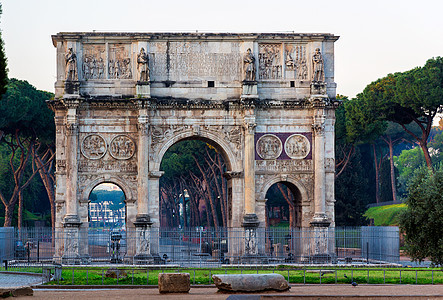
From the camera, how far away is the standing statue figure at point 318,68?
41.7 m

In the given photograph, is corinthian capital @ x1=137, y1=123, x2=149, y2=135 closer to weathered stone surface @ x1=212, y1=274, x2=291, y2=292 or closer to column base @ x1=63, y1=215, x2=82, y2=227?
column base @ x1=63, y1=215, x2=82, y2=227

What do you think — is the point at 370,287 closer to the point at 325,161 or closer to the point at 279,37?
the point at 325,161

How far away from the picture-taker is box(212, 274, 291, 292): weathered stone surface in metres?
24.2

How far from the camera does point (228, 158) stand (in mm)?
41719

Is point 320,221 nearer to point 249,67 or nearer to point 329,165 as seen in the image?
point 329,165

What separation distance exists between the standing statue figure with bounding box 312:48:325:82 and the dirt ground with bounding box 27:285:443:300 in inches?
624

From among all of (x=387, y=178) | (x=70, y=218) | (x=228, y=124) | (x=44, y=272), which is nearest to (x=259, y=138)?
(x=228, y=124)

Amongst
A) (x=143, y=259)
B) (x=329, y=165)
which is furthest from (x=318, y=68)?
(x=143, y=259)

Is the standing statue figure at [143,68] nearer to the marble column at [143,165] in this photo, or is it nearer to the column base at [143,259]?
the marble column at [143,165]

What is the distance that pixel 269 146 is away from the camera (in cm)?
4203

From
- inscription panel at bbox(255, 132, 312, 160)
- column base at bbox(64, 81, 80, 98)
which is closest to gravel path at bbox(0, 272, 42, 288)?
column base at bbox(64, 81, 80, 98)

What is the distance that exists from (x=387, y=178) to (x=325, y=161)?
37.9m

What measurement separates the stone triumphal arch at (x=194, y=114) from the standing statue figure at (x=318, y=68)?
0.06 m

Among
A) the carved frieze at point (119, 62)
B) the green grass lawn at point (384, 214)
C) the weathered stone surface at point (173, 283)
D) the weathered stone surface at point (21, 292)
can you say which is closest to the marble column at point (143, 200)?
the carved frieze at point (119, 62)
